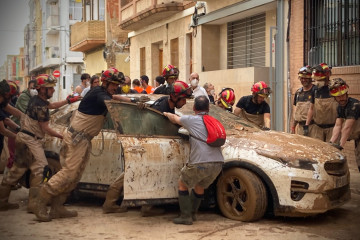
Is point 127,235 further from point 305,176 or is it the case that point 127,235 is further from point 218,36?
point 218,36

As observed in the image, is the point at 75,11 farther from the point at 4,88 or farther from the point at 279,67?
the point at 4,88

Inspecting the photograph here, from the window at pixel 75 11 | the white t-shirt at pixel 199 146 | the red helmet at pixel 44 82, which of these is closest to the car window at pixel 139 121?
the white t-shirt at pixel 199 146

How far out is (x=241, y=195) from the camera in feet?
22.8

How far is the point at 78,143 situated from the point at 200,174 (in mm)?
1530

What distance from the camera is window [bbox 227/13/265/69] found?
54.5 feet

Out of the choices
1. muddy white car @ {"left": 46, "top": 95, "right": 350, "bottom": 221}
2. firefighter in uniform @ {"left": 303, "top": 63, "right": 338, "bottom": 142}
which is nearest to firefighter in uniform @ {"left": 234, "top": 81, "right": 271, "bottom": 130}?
firefighter in uniform @ {"left": 303, "top": 63, "right": 338, "bottom": 142}

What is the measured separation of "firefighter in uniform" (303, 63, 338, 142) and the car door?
2824 millimetres

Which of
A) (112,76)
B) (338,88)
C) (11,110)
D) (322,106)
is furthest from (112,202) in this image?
(322,106)

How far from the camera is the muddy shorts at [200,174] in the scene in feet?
21.9

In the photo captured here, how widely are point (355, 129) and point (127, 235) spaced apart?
3590 mm

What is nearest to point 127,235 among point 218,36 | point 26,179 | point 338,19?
point 26,179

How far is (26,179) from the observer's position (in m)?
8.46

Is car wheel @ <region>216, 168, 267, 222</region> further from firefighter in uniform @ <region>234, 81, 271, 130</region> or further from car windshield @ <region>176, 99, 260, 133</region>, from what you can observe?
firefighter in uniform @ <region>234, 81, 271, 130</region>

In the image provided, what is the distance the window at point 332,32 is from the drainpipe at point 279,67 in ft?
2.83
